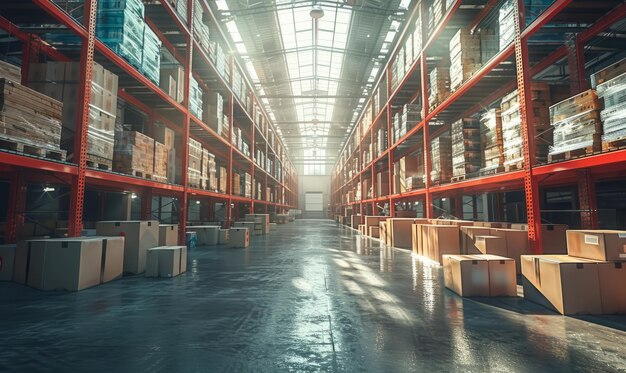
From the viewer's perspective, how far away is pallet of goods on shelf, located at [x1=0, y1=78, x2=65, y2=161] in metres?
3.27

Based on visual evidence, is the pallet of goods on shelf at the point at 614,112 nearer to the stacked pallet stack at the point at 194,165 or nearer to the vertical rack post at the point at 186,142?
the vertical rack post at the point at 186,142

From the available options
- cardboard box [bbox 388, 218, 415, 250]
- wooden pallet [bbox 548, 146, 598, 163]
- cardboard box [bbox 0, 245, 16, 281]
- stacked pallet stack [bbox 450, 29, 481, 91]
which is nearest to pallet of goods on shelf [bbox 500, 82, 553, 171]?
wooden pallet [bbox 548, 146, 598, 163]

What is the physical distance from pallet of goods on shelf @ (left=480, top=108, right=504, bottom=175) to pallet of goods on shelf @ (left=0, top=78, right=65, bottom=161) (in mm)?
7149

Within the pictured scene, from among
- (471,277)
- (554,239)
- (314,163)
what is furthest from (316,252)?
(314,163)

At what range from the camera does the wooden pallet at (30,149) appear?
10.7 feet

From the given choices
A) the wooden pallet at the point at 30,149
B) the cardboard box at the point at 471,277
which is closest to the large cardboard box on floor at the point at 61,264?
the wooden pallet at the point at 30,149

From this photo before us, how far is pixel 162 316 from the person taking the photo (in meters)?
2.81

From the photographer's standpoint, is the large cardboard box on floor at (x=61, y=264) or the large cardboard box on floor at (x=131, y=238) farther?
the large cardboard box on floor at (x=131, y=238)

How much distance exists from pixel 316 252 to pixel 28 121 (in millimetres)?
5830

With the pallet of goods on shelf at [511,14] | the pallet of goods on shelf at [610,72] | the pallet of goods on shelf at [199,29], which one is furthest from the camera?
the pallet of goods on shelf at [199,29]

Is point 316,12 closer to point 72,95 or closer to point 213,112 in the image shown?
point 213,112

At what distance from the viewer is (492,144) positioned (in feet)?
18.4

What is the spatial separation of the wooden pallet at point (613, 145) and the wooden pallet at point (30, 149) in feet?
22.9

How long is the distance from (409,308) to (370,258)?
11.3ft
